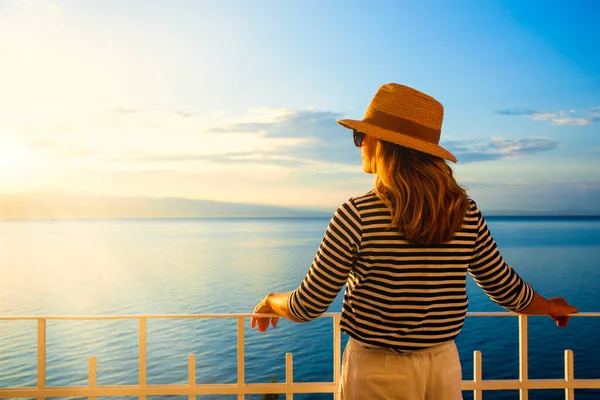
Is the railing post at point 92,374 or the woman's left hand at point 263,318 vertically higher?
the woman's left hand at point 263,318

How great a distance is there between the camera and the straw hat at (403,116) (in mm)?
1353

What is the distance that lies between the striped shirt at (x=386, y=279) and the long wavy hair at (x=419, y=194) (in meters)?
0.03

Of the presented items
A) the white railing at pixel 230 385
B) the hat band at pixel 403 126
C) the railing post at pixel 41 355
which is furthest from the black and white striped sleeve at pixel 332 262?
the railing post at pixel 41 355

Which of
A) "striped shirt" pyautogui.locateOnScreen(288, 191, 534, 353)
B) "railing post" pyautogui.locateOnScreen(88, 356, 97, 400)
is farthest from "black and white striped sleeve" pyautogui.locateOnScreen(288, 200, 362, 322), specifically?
"railing post" pyautogui.locateOnScreen(88, 356, 97, 400)

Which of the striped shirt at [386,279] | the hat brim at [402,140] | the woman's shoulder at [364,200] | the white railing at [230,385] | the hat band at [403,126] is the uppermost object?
the hat band at [403,126]

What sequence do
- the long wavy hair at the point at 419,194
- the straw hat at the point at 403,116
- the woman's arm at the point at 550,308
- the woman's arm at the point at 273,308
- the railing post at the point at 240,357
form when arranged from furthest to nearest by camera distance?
1. the railing post at the point at 240,357
2. the woman's arm at the point at 550,308
3. the woman's arm at the point at 273,308
4. the straw hat at the point at 403,116
5. the long wavy hair at the point at 419,194

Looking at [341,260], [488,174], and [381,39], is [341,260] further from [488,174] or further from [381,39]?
[488,174]

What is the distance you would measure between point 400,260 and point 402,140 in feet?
0.98

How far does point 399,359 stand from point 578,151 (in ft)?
194

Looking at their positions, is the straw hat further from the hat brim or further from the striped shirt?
the striped shirt

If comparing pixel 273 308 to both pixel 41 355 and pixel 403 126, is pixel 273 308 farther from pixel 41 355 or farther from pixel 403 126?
pixel 41 355

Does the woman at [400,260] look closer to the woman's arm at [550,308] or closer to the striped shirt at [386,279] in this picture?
the striped shirt at [386,279]

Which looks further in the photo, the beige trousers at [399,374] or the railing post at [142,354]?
the railing post at [142,354]

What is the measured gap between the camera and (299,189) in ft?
229
